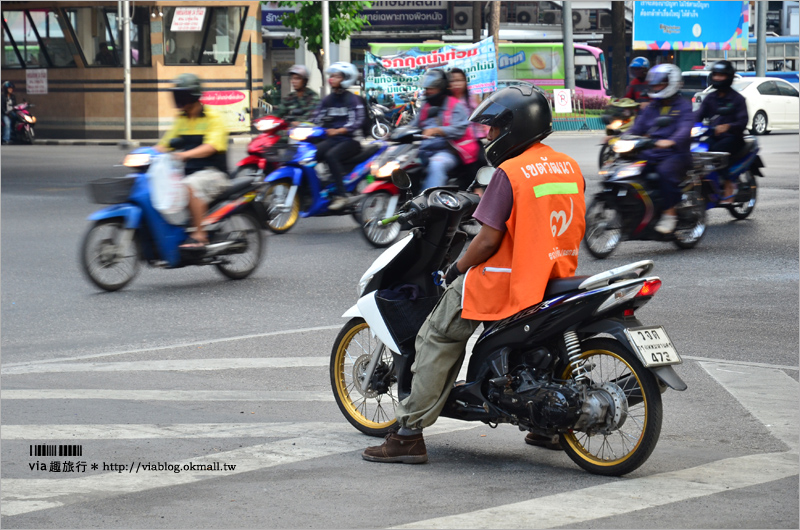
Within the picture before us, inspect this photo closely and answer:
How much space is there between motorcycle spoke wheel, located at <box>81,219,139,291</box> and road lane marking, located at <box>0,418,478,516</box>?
16.1 feet

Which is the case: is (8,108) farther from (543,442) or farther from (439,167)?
(543,442)

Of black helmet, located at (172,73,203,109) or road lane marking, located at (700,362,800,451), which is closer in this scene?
road lane marking, located at (700,362,800,451)

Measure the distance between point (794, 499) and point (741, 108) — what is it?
10223mm

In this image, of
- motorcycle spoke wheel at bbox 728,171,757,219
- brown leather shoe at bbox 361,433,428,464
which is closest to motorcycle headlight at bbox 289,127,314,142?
motorcycle spoke wheel at bbox 728,171,757,219

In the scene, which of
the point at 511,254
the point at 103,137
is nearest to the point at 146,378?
the point at 511,254

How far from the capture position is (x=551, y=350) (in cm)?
511

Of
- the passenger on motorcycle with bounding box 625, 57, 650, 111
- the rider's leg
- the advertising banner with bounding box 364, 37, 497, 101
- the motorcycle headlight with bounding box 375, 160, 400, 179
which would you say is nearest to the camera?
the rider's leg

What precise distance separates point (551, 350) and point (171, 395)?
2573 millimetres

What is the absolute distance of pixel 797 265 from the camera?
11.5 m

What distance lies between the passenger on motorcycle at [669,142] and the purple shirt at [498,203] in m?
7.40

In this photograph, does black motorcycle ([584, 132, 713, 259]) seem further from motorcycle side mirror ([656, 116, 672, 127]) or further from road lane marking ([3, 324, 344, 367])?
road lane marking ([3, 324, 344, 367])

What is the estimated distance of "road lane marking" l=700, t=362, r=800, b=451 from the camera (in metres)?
5.75

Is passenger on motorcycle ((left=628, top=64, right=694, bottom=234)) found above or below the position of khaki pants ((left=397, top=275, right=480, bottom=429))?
above

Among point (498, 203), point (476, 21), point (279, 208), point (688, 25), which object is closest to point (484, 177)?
point (498, 203)
